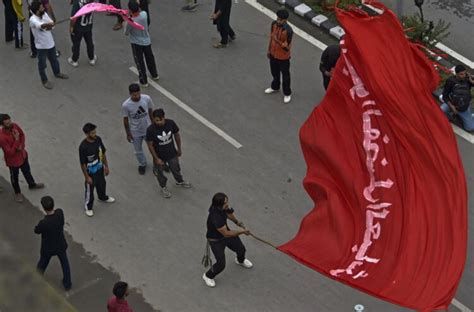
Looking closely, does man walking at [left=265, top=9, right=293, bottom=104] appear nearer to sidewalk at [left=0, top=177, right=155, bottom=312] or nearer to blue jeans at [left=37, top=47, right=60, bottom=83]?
blue jeans at [left=37, top=47, right=60, bottom=83]

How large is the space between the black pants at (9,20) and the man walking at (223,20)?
3.60 metres

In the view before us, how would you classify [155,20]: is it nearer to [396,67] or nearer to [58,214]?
[58,214]

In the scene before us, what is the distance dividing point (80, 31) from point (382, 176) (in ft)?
25.9

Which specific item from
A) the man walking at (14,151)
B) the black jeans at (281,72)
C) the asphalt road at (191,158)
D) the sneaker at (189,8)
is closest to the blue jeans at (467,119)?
the asphalt road at (191,158)

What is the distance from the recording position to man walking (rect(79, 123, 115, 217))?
13.0m

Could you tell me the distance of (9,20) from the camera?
1711 centimetres

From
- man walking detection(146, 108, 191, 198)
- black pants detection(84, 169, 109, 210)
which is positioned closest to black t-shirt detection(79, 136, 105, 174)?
black pants detection(84, 169, 109, 210)

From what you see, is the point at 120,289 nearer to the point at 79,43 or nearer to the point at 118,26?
the point at 79,43

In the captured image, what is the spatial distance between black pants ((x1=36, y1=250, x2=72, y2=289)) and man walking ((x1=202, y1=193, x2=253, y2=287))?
1.82 metres

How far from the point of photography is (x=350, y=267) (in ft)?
31.7

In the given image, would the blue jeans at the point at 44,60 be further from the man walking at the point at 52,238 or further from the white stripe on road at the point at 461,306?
the white stripe on road at the point at 461,306

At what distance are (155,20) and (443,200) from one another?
972 cm

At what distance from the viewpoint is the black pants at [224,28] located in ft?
55.6

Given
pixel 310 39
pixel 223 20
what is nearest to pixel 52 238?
pixel 223 20
